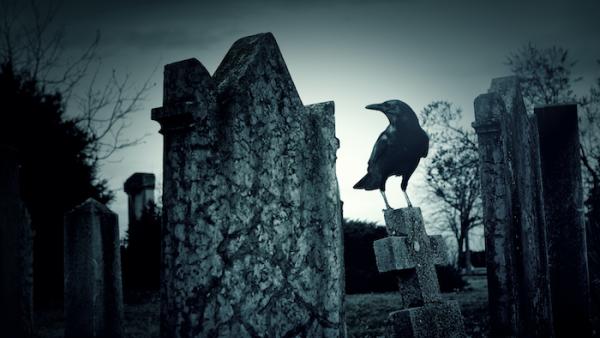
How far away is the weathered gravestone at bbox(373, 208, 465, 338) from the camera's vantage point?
14.5 feet

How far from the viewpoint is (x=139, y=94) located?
12.9 meters

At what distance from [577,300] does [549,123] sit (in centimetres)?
217

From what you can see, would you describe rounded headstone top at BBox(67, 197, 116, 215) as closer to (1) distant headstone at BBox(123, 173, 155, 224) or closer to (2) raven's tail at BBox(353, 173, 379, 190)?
(2) raven's tail at BBox(353, 173, 379, 190)

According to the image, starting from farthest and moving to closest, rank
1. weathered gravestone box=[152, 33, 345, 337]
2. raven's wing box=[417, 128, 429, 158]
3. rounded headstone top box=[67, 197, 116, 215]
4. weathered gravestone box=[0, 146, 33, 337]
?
rounded headstone top box=[67, 197, 116, 215], raven's wing box=[417, 128, 429, 158], weathered gravestone box=[152, 33, 345, 337], weathered gravestone box=[0, 146, 33, 337]

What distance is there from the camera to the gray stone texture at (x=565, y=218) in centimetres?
624

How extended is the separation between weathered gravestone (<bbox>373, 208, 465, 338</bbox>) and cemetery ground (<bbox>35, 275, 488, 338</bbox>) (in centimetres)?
265

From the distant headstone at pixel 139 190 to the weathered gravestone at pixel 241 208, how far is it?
16025 mm

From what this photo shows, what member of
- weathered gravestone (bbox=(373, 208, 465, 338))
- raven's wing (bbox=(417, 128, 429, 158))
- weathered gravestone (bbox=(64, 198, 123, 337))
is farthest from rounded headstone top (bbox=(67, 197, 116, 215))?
raven's wing (bbox=(417, 128, 429, 158))

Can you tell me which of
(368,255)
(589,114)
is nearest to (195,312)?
(368,255)

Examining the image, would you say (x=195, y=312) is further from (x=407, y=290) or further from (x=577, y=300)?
(x=577, y=300)

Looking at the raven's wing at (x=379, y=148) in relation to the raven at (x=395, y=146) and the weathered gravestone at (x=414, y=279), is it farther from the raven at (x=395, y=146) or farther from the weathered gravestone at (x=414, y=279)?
the weathered gravestone at (x=414, y=279)

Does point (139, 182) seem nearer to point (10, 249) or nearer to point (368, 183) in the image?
point (368, 183)

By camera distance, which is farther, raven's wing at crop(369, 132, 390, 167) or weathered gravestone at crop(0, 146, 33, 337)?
raven's wing at crop(369, 132, 390, 167)

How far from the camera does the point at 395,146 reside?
209 inches
